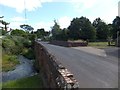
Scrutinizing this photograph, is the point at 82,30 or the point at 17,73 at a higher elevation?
the point at 82,30

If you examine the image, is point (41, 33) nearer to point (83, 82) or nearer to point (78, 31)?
point (78, 31)

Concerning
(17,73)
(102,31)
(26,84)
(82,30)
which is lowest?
(17,73)

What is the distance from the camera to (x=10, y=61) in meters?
47.2

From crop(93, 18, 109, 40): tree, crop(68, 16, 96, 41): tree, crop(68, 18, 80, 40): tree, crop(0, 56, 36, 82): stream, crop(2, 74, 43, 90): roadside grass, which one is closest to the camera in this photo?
crop(2, 74, 43, 90): roadside grass

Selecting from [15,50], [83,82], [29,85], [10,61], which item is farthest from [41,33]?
[83,82]

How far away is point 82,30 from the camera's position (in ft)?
314

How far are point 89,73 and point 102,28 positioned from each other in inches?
3275

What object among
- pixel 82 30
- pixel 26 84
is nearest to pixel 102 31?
pixel 82 30

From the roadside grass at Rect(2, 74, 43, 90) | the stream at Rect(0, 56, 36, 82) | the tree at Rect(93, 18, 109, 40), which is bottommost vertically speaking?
the stream at Rect(0, 56, 36, 82)

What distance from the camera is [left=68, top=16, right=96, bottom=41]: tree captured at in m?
92.5

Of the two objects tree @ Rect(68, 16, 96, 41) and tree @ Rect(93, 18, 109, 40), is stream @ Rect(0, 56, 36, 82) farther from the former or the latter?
tree @ Rect(93, 18, 109, 40)

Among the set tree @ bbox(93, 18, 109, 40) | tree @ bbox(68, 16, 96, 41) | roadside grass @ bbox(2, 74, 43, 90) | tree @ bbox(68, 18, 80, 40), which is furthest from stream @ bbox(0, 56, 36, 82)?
tree @ bbox(93, 18, 109, 40)

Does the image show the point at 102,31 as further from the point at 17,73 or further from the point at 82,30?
the point at 17,73

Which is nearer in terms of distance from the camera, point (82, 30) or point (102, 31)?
point (82, 30)
